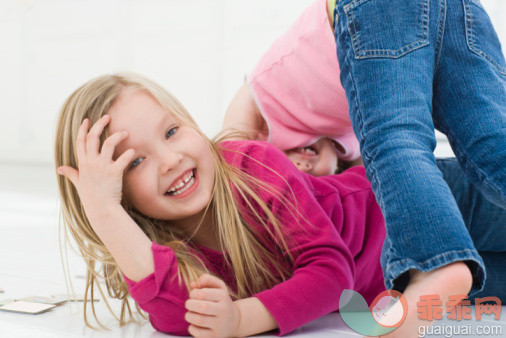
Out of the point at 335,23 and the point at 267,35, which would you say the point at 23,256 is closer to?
the point at 335,23

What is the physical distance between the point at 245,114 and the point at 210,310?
74 centimetres

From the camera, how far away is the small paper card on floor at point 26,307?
991mm

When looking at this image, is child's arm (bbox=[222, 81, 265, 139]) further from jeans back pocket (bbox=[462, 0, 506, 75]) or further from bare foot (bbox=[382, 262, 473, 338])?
bare foot (bbox=[382, 262, 473, 338])

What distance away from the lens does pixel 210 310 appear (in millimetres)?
795

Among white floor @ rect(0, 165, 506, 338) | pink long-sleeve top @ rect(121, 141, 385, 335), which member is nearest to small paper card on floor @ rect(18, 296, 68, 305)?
white floor @ rect(0, 165, 506, 338)

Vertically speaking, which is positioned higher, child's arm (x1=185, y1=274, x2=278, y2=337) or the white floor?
child's arm (x1=185, y1=274, x2=278, y2=337)

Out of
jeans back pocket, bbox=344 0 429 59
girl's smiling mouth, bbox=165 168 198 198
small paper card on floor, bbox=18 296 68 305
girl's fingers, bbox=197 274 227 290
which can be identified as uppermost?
jeans back pocket, bbox=344 0 429 59

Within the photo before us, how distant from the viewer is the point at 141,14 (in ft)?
11.9

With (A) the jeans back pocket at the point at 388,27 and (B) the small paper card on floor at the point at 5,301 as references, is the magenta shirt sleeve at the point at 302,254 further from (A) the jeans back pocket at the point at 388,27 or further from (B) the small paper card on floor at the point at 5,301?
(B) the small paper card on floor at the point at 5,301

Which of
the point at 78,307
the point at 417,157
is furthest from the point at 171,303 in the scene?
the point at 417,157

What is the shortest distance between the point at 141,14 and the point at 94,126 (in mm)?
2915

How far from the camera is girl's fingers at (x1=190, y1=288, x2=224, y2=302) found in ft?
2.62

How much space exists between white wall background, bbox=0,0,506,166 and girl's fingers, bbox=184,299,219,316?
2468mm

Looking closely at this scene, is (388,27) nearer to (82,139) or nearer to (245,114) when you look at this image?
(82,139)
